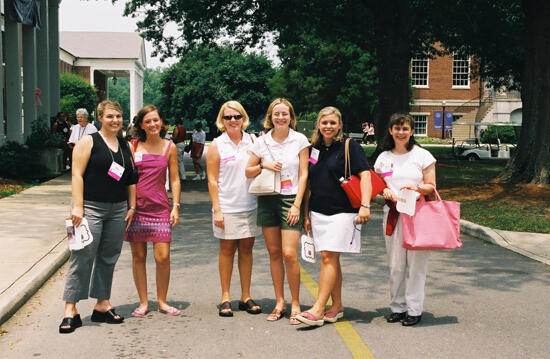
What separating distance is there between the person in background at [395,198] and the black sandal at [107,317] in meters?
2.31

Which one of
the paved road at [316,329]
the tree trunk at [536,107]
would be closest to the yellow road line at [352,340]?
the paved road at [316,329]

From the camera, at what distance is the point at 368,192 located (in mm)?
5637

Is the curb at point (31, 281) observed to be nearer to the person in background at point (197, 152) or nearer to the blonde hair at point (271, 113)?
the blonde hair at point (271, 113)

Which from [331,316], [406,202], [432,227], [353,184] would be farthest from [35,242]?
[432,227]

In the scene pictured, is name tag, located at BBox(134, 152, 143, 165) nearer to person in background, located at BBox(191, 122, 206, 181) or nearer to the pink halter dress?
the pink halter dress

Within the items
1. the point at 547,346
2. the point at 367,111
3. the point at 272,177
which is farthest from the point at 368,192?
the point at 367,111

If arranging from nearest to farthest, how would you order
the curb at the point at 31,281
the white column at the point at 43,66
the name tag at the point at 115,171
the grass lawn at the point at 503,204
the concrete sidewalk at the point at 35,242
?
the name tag at the point at 115,171, the curb at the point at 31,281, the concrete sidewalk at the point at 35,242, the grass lawn at the point at 503,204, the white column at the point at 43,66

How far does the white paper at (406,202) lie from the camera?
18.5 ft

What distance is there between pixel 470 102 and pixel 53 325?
5574 centimetres

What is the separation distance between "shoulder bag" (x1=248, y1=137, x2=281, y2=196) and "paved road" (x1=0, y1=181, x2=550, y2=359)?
113 cm

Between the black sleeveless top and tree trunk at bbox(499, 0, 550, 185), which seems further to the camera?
tree trunk at bbox(499, 0, 550, 185)

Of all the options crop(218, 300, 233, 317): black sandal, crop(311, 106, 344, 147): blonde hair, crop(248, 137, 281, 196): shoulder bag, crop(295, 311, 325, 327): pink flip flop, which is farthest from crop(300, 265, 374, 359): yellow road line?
crop(311, 106, 344, 147): blonde hair

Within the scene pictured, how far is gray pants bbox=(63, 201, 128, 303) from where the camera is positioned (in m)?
5.72

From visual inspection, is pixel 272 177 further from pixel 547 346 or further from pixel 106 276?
pixel 547 346
